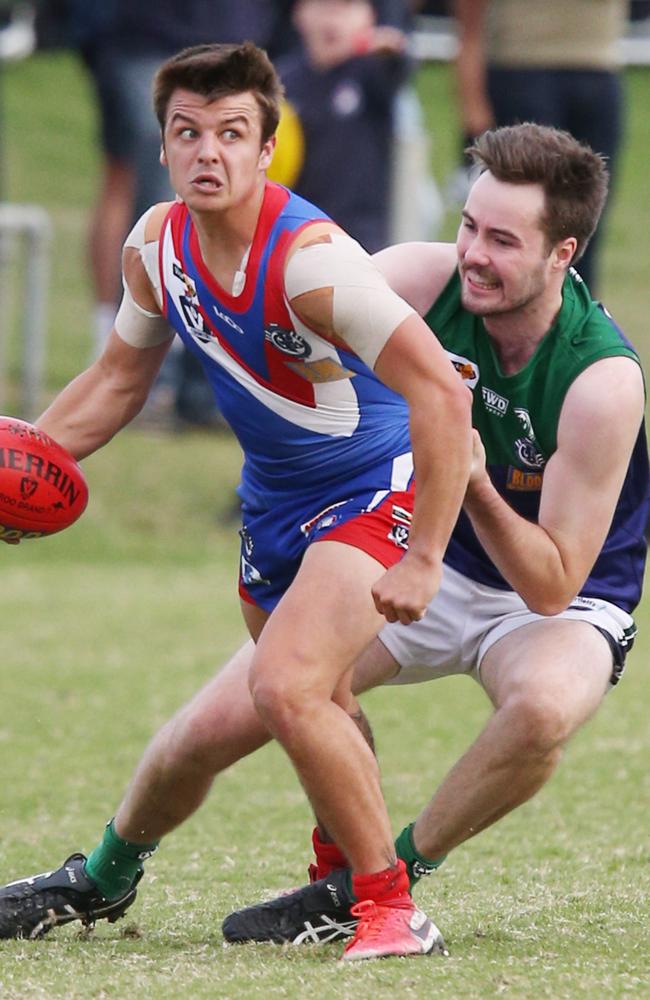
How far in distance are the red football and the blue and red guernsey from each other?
1.36 ft

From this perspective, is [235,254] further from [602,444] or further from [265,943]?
[265,943]

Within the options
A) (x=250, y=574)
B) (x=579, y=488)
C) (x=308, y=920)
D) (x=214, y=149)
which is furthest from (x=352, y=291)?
(x=308, y=920)

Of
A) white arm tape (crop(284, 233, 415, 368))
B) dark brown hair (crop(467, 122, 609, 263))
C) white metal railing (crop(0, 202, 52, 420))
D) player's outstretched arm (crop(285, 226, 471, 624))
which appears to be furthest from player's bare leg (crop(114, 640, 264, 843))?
white metal railing (crop(0, 202, 52, 420))

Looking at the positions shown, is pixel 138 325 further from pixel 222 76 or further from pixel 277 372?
pixel 222 76

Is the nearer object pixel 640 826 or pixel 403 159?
pixel 640 826

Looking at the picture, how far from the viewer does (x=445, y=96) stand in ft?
66.4

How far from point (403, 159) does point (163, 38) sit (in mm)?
1704

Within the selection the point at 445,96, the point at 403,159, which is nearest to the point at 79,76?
the point at 445,96

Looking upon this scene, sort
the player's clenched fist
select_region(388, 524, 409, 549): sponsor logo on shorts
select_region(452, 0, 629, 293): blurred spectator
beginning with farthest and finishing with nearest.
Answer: select_region(452, 0, 629, 293): blurred spectator → select_region(388, 524, 409, 549): sponsor logo on shorts → the player's clenched fist

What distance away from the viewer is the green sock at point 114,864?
436 centimetres

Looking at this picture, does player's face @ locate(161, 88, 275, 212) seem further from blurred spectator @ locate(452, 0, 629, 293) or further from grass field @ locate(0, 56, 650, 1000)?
blurred spectator @ locate(452, 0, 629, 293)

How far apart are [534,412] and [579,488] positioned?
257mm

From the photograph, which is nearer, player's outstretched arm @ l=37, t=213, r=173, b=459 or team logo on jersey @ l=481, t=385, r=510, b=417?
team logo on jersey @ l=481, t=385, r=510, b=417

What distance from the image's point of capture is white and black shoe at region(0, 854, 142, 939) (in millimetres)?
4328
